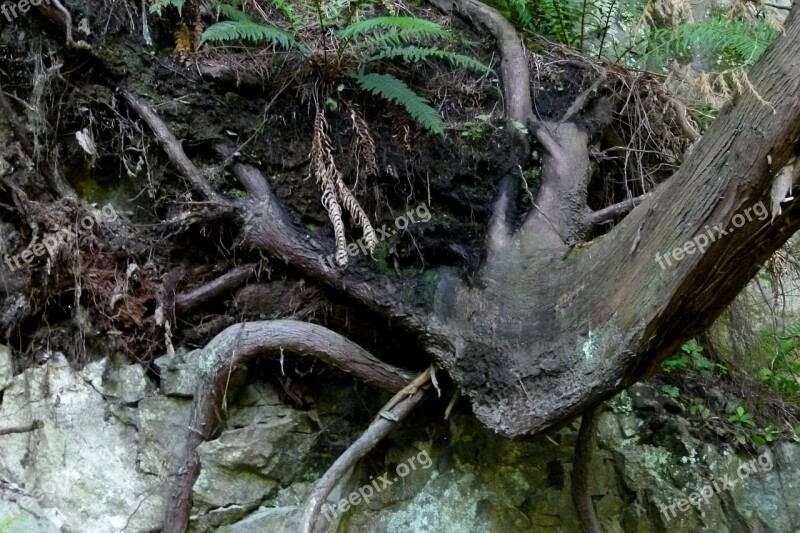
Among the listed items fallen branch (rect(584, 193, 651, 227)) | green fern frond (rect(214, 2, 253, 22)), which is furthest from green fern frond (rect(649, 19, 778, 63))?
green fern frond (rect(214, 2, 253, 22))

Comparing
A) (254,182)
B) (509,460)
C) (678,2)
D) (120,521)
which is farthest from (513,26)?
(120,521)

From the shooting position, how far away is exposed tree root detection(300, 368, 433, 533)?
328cm

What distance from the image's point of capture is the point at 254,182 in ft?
12.6

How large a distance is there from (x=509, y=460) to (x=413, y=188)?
1679 mm

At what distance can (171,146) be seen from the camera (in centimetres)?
386

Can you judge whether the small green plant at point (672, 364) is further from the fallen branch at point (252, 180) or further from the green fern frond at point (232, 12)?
the green fern frond at point (232, 12)

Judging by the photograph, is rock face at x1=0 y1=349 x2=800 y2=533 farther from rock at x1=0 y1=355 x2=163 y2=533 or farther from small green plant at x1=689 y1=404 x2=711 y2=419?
small green plant at x1=689 y1=404 x2=711 y2=419

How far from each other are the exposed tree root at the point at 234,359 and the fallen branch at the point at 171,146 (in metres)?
0.84

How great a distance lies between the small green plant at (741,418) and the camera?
424cm

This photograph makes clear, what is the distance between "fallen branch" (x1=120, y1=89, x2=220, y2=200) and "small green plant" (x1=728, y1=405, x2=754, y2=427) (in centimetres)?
348

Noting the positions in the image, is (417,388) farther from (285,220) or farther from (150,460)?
(150,460)

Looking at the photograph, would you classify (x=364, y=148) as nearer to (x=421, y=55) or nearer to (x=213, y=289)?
(x=421, y=55)

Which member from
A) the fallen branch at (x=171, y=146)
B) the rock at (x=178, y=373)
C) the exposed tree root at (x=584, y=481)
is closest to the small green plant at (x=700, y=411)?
the exposed tree root at (x=584, y=481)

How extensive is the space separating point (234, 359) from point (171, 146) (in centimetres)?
132
